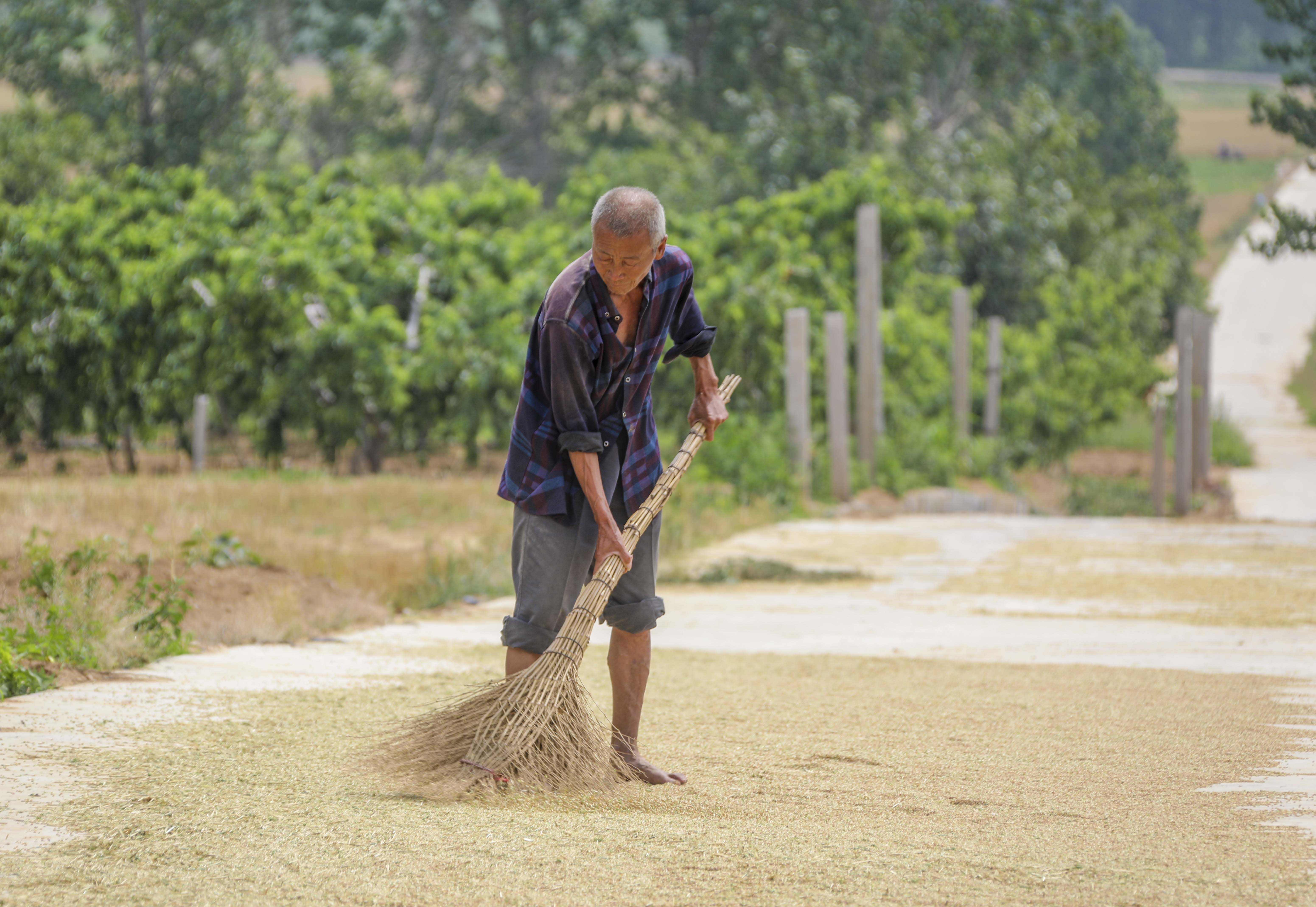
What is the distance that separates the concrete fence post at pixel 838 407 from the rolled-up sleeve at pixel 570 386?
1006 centimetres

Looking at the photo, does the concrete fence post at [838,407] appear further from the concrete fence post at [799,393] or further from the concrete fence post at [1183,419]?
the concrete fence post at [1183,419]

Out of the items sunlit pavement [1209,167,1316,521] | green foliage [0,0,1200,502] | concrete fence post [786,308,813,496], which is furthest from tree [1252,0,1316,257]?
concrete fence post [786,308,813,496]

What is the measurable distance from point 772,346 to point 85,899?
42.0 ft

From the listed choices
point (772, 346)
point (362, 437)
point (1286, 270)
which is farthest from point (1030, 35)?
point (1286, 270)

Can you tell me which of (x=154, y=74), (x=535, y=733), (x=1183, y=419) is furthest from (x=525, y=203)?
(x=154, y=74)

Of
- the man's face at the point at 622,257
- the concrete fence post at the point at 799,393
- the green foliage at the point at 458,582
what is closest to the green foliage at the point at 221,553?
the green foliage at the point at 458,582

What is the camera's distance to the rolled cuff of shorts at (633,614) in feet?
14.3

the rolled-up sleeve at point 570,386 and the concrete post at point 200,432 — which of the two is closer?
the rolled-up sleeve at point 570,386

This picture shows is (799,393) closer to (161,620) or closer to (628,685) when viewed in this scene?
(161,620)

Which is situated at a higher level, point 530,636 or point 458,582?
point 530,636

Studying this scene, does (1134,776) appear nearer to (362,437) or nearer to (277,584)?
(277,584)

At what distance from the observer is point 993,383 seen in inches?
742

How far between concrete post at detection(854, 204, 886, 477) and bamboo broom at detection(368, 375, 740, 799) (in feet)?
35.6

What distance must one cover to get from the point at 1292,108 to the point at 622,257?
11637 mm
